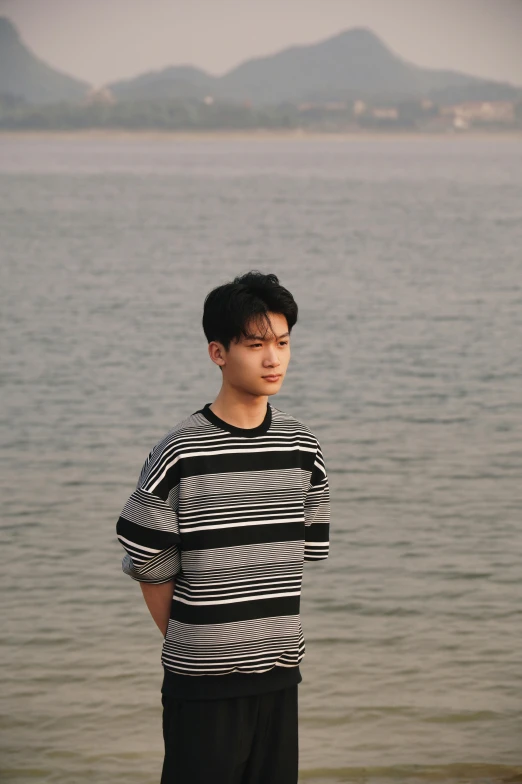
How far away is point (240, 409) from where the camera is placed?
6.40 feet

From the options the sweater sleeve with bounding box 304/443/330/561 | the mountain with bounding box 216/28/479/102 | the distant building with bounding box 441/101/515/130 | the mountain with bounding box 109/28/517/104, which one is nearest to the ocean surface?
the sweater sleeve with bounding box 304/443/330/561

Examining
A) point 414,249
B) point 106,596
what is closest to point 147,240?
point 414,249

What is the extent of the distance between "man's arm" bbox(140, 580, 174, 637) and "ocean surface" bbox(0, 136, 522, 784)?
176 cm

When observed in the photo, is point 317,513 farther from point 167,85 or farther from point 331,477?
point 167,85

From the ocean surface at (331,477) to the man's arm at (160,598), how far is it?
1.76 meters

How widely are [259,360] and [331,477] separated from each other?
7.31 m

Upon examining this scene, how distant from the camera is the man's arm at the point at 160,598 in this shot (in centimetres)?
197

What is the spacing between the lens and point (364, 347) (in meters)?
16.8

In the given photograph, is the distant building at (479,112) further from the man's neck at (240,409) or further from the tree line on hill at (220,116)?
the man's neck at (240,409)

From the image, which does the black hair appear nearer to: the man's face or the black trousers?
the man's face

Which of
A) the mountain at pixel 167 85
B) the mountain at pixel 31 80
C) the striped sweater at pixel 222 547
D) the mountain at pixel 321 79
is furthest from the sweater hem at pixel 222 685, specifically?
the mountain at pixel 31 80

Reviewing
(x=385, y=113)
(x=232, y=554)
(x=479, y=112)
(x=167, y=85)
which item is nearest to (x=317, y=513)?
(x=232, y=554)

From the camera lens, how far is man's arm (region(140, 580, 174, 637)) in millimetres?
Result: 1973

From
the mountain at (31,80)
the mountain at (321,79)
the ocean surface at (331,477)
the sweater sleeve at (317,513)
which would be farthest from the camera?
the mountain at (321,79)
